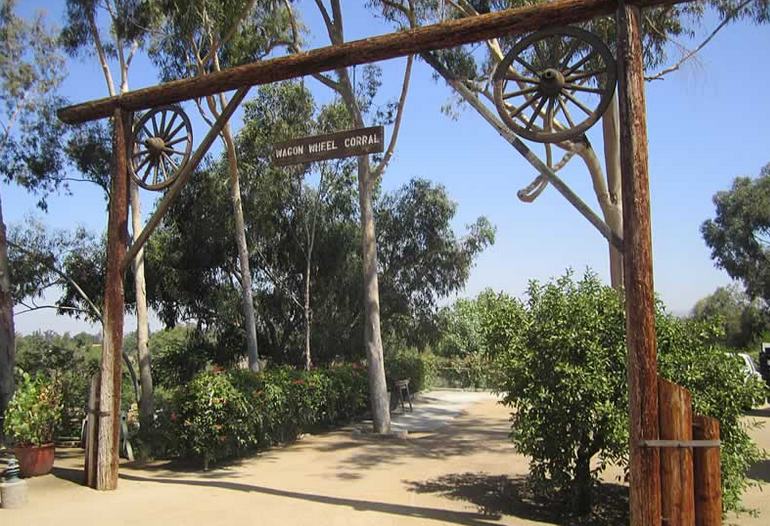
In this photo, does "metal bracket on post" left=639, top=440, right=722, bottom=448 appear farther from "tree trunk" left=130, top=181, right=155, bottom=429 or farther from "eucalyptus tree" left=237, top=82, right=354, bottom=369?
"eucalyptus tree" left=237, top=82, right=354, bottom=369

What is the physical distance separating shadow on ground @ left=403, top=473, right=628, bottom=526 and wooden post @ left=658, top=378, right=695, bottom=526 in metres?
1.72

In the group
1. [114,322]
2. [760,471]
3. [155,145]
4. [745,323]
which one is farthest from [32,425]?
[745,323]

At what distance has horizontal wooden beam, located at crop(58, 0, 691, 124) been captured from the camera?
19.7 ft

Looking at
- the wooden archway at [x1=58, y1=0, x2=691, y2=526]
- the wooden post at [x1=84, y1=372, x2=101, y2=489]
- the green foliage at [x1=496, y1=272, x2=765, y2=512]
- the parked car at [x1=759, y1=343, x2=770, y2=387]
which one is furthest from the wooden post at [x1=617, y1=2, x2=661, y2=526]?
the parked car at [x1=759, y1=343, x2=770, y2=387]

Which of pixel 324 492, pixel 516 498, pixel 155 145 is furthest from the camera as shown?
pixel 155 145

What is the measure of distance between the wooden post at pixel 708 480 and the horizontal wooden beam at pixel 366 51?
3.68 meters

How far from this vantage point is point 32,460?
27.7ft

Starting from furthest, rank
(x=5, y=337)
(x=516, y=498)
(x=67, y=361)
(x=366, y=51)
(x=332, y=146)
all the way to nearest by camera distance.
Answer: (x=67, y=361)
(x=5, y=337)
(x=332, y=146)
(x=516, y=498)
(x=366, y=51)

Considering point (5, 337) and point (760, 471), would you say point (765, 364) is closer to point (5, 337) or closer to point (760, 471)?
point (760, 471)

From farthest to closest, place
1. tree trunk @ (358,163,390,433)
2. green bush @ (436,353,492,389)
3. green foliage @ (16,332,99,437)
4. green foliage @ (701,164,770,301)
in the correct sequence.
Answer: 1. green foliage @ (701,164,770,301)
2. green bush @ (436,353,492,389)
3. tree trunk @ (358,163,390,433)
4. green foliage @ (16,332,99,437)

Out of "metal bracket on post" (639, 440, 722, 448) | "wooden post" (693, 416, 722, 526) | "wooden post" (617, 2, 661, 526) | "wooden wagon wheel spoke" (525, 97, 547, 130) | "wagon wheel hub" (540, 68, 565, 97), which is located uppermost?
"wagon wheel hub" (540, 68, 565, 97)

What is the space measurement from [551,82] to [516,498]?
4780 millimetres

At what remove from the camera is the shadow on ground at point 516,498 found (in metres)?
6.84

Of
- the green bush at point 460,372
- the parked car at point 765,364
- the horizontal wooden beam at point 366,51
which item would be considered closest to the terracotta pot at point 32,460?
the horizontal wooden beam at point 366,51
